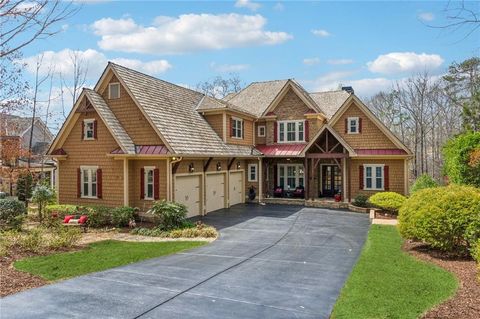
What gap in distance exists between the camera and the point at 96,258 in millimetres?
11070

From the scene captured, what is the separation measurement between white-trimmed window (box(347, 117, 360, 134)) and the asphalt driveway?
11.0 m

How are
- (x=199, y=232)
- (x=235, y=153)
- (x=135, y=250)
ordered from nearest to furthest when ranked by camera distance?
(x=135, y=250) < (x=199, y=232) < (x=235, y=153)

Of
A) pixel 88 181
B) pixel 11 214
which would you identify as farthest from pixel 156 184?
pixel 11 214

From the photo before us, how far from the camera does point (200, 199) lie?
65.9 feet

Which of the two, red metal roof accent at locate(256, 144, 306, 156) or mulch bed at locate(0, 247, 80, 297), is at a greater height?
red metal roof accent at locate(256, 144, 306, 156)

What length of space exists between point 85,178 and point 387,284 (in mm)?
16058

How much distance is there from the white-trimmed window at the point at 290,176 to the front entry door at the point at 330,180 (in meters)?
1.67

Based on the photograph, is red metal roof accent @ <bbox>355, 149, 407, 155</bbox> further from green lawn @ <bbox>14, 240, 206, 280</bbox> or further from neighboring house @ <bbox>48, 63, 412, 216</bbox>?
green lawn @ <bbox>14, 240, 206, 280</bbox>

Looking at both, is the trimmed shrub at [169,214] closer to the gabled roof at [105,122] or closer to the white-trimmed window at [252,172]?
the gabled roof at [105,122]

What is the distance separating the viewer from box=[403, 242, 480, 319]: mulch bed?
655cm

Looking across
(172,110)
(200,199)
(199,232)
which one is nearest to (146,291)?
(199,232)

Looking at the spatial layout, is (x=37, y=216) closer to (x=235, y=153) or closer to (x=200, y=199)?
(x=200, y=199)

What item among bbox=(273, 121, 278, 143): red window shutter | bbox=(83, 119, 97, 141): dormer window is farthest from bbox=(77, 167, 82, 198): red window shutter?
Result: bbox=(273, 121, 278, 143): red window shutter

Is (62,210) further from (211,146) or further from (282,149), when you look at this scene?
(282,149)
